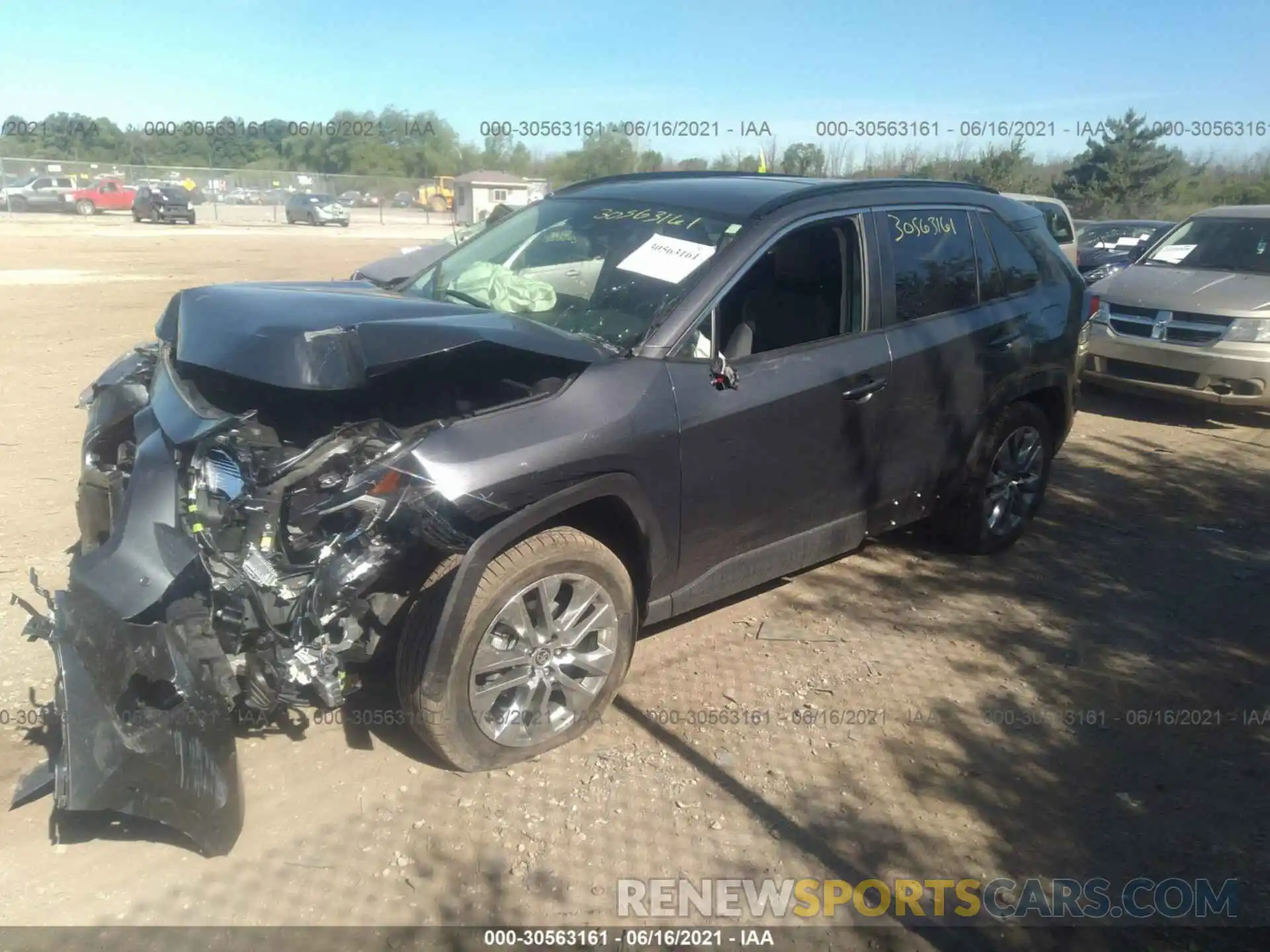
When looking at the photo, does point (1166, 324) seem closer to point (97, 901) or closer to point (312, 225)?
point (97, 901)

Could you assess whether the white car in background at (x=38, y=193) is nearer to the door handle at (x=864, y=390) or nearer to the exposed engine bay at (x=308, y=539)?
the exposed engine bay at (x=308, y=539)

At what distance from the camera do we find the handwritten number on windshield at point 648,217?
4035 mm

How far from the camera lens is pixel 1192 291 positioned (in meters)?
8.47

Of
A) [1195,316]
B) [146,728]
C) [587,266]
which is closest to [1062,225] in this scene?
[1195,316]

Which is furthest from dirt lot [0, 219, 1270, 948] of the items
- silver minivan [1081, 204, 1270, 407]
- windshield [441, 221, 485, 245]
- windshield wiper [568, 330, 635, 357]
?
silver minivan [1081, 204, 1270, 407]

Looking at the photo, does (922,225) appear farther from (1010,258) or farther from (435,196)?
(435,196)

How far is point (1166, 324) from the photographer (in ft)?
27.6

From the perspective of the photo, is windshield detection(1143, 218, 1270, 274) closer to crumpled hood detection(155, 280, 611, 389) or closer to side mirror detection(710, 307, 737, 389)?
side mirror detection(710, 307, 737, 389)

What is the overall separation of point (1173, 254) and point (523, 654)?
29.1ft

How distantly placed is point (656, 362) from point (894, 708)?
173 cm

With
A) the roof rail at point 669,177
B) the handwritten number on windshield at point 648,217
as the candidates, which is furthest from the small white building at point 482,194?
the handwritten number on windshield at point 648,217

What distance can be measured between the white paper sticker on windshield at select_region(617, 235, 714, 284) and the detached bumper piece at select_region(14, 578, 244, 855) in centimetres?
210

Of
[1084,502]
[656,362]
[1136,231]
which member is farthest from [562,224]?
[1136,231]

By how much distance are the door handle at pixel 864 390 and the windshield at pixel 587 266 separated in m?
0.83
